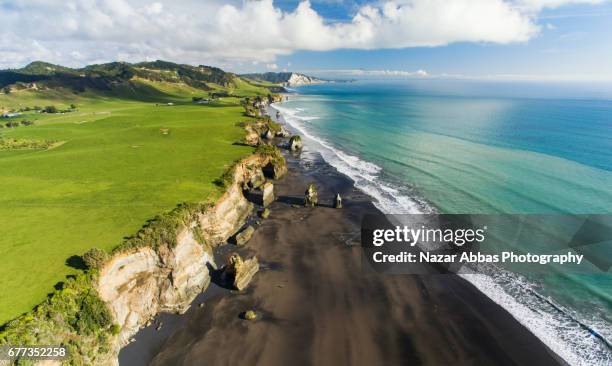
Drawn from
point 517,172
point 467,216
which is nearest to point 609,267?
point 467,216

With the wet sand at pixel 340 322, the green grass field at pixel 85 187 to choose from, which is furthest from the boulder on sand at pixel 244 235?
the green grass field at pixel 85 187

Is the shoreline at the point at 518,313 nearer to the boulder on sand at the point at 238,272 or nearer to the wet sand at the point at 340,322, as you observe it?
the wet sand at the point at 340,322

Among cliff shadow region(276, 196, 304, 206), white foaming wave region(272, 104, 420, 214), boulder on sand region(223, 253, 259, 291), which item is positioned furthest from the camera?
cliff shadow region(276, 196, 304, 206)

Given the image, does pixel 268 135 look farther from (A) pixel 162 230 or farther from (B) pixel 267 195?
(A) pixel 162 230

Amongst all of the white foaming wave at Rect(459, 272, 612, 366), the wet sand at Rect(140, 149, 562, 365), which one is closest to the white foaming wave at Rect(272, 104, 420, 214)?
the wet sand at Rect(140, 149, 562, 365)

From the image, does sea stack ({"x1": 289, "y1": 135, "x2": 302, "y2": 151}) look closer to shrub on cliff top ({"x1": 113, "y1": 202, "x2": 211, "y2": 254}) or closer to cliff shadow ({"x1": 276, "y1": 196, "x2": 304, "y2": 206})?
cliff shadow ({"x1": 276, "y1": 196, "x2": 304, "y2": 206})

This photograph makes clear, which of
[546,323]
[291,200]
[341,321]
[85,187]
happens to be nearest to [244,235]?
[291,200]
